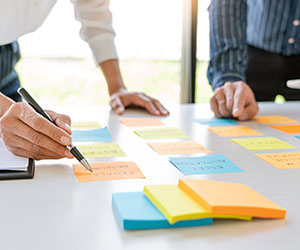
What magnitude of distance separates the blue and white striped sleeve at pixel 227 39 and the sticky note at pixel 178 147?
71 centimetres

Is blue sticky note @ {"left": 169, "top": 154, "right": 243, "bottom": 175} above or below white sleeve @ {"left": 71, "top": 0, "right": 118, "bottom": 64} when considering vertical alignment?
below

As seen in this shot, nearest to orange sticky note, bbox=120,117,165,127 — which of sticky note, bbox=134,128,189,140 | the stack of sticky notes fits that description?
sticky note, bbox=134,128,189,140

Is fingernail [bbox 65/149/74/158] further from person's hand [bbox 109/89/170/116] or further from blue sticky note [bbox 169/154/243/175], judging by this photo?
person's hand [bbox 109/89/170/116]

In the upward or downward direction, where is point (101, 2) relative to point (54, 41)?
upward

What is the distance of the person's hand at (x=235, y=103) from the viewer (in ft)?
4.13

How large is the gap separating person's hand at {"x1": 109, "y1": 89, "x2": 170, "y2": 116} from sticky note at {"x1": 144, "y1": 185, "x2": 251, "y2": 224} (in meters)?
0.74

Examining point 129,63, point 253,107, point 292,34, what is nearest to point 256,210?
point 253,107

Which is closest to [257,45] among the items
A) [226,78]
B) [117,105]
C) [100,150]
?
[226,78]

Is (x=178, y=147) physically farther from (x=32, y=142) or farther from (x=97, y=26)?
(x=97, y=26)

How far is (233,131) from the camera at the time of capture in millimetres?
1121

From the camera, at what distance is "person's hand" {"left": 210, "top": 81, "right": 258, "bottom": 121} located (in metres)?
1.26

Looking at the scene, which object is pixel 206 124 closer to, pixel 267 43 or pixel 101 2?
pixel 101 2

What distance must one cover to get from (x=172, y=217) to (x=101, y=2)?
129 centimetres

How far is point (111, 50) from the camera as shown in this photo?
1.63 meters
